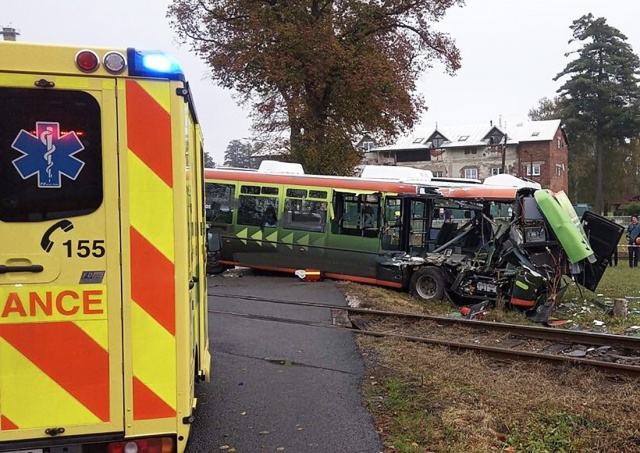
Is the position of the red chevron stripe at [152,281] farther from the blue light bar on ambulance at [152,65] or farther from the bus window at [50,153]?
the blue light bar on ambulance at [152,65]

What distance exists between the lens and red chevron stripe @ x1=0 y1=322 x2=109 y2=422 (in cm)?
284

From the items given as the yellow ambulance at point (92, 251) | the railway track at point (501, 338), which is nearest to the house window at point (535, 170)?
the railway track at point (501, 338)

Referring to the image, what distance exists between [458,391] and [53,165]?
15.4 ft

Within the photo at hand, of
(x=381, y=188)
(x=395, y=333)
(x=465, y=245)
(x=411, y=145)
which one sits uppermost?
(x=411, y=145)

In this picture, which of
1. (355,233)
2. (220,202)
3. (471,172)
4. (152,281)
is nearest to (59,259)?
(152,281)

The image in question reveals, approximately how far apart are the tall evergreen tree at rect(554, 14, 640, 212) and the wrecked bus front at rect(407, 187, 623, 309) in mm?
48599

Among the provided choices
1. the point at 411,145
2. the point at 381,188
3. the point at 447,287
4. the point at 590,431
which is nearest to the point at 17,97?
the point at 590,431

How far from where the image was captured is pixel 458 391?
20.0 feet

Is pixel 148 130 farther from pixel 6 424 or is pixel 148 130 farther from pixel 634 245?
pixel 634 245

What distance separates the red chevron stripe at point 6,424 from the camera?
Answer: 2.84m

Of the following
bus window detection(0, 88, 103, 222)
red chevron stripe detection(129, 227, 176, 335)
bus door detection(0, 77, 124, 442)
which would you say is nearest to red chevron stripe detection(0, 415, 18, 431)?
bus door detection(0, 77, 124, 442)

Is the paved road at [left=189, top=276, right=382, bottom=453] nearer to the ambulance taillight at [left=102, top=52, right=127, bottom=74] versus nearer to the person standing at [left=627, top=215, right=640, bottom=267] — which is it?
the ambulance taillight at [left=102, top=52, right=127, bottom=74]

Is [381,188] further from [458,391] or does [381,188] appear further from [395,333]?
[458,391]

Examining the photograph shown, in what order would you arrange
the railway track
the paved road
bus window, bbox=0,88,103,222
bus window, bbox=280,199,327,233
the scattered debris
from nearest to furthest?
bus window, bbox=0,88,103,222
the paved road
the railway track
the scattered debris
bus window, bbox=280,199,327,233
